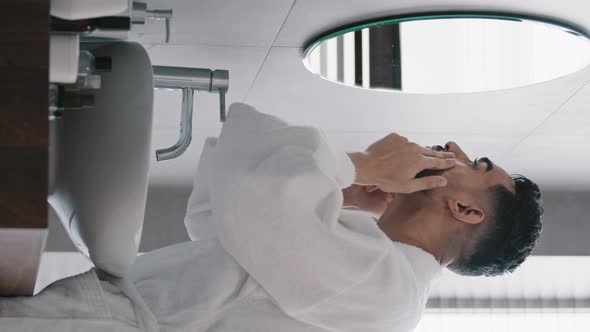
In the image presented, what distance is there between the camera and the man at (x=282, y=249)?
122cm

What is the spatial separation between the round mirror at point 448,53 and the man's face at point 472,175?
13.7 inches

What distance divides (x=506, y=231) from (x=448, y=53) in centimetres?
49

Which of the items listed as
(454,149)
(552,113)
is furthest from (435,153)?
(552,113)

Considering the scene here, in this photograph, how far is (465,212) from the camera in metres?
1.63

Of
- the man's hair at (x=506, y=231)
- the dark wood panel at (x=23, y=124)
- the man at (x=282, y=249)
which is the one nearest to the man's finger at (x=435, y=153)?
the man at (x=282, y=249)

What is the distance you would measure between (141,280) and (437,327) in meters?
2.70

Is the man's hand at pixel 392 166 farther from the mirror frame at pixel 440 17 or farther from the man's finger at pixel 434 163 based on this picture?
the mirror frame at pixel 440 17

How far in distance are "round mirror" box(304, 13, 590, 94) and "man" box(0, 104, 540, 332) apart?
1.70 feet

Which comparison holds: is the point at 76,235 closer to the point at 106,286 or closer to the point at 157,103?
the point at 106,286

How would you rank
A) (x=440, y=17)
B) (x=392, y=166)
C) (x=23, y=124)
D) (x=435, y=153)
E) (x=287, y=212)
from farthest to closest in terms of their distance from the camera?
(x=440, y=17), (x=435, y=153), (x=392, y=166), (x=287, y=212), (x=23, y=124)

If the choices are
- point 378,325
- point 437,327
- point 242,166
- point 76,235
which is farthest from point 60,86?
point 437,327

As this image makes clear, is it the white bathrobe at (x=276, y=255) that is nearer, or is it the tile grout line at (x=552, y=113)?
the white bathrobe at (x=276, y=255)

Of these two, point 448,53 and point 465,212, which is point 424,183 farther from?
point 448,53

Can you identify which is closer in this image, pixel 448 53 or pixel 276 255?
pixel 276 255
